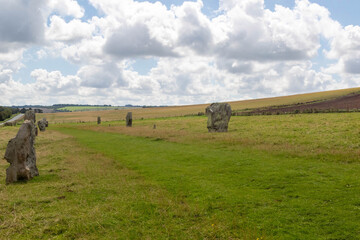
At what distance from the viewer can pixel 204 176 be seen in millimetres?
15547

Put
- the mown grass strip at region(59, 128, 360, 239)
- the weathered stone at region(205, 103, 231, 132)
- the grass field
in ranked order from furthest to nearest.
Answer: the grass field < the weathered stone at region(205, 103, 231, 132) < the mown grass strip at region(59, 128, 360, 239)

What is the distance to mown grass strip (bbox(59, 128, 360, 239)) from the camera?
9031mm

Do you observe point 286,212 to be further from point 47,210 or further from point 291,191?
point 47,210

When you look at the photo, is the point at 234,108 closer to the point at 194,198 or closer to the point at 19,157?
the point at 19,157

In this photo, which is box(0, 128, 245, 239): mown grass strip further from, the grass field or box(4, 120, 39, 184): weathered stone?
the grass field

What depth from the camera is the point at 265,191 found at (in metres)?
12.5

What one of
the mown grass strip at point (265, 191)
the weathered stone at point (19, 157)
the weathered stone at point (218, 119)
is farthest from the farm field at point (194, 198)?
the weathered stone at point (218, 119)

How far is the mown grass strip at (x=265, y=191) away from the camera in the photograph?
9.03 meters

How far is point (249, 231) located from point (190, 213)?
2.40 metres

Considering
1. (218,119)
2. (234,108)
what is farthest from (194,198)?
(234,108)

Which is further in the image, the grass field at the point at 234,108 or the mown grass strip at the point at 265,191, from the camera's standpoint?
the grass field at the point at 234,108

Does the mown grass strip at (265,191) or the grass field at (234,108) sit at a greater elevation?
the grass field at (234,108)

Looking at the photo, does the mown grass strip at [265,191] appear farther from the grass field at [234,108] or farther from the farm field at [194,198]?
the grass field at [234,108]

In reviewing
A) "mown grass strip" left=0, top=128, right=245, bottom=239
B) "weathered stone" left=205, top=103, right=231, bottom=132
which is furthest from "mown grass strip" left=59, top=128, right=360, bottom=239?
"weathered stone" left=205, top=103, right=231, bottom=132
